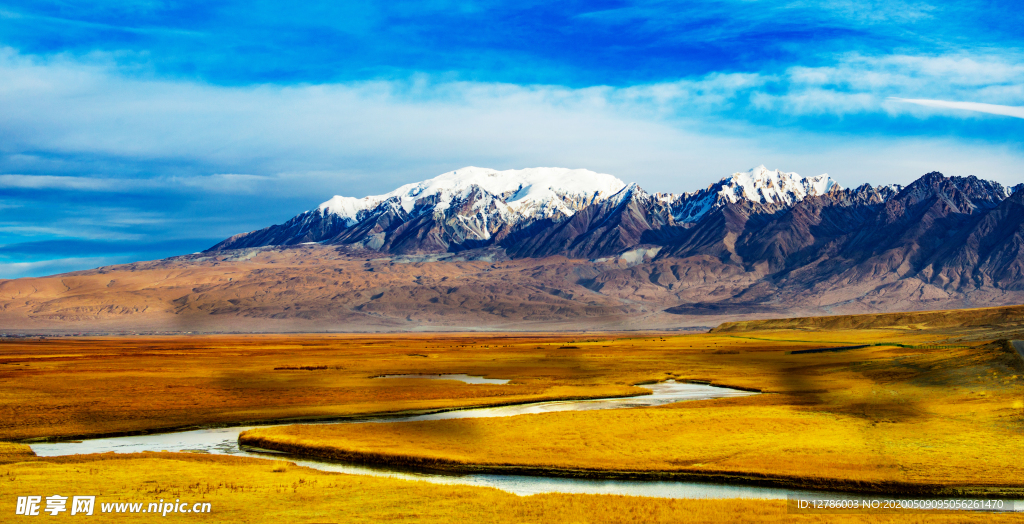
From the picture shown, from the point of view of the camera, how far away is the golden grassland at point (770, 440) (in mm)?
33500

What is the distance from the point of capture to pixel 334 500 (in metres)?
28.6

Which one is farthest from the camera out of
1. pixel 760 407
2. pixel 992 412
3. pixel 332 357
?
pixel 332 357

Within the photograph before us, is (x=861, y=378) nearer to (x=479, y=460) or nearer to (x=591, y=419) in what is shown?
(x=591, y=419)

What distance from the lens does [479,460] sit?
37125 mm

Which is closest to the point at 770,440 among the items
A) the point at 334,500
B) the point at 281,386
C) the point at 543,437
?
the point at 543,437

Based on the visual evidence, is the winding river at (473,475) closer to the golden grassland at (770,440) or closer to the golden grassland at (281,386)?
the golden grassland at (770,440)

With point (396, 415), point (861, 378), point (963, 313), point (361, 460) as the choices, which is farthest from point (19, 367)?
point (963, 313)

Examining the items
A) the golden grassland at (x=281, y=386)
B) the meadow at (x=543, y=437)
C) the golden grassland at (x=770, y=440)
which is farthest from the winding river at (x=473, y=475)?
the golden grassland at (x=281, y=386)

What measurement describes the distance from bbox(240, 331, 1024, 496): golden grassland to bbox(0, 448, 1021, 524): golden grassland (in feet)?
16.4

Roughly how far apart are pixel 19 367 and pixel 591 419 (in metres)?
77.3

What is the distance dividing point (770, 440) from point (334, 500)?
23.6 meters

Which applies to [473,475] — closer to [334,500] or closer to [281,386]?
[334,500]

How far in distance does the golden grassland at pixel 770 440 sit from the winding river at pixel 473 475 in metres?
0.98

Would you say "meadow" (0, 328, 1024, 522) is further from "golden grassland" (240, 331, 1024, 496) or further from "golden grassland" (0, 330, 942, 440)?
"golden grassland" (0, 330, 942, 440)
